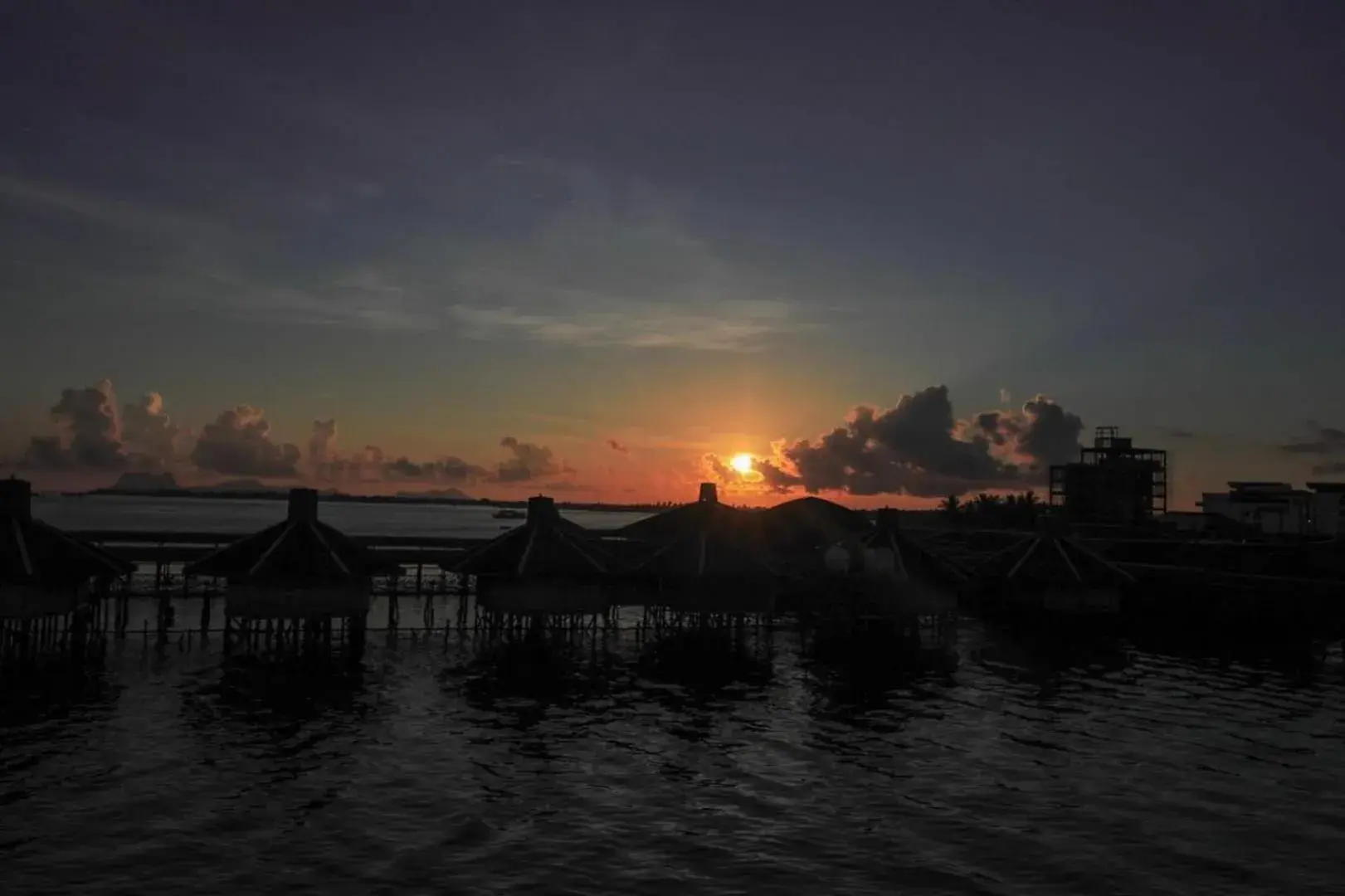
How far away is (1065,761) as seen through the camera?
32.8m

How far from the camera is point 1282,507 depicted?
11444 centimetres

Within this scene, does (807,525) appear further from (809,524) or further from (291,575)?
(291,575)

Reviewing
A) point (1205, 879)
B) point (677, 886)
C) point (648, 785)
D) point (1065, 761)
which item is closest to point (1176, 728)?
point (1065, 761)

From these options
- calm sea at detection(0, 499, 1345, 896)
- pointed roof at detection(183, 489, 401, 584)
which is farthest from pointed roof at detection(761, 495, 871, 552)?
pointed roof at detection(183, 489, 401, 584)

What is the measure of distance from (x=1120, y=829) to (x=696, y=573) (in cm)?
2929

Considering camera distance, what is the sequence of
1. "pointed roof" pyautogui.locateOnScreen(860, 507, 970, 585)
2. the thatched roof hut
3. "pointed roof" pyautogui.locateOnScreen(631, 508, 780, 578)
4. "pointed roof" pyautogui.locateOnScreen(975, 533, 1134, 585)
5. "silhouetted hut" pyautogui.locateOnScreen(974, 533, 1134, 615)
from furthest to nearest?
"pointed roof" pyautogui.locateOnScreen(975, 533, 1134, 585) < "silhouetted hut" pyautogui.locateOnScreen(974, 533, 1134, 615) < "pointed roof" pyautogui.locateOnScreen(860, 507, 970, 585) < "pointed roof" pyautogui.locateOnScreen(631, 508, 780, 578) < the thatched roof hut

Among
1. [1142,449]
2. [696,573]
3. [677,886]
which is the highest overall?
[1142,449]

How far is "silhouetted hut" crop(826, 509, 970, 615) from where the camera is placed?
5531cm

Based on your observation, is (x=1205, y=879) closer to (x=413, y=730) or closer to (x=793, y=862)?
(x=793, y=862)

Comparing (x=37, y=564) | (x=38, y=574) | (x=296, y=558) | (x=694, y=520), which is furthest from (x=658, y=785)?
(x=694, y=520)

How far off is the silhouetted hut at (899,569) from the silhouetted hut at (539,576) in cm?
1414

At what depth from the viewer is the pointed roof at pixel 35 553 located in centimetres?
4341

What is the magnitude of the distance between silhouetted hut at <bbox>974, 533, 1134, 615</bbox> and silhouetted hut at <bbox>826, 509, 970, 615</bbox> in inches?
290

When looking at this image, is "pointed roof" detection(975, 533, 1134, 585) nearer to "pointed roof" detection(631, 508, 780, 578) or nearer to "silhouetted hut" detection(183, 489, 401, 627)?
"pointed roof" detection(631, 508, 780, 578)
